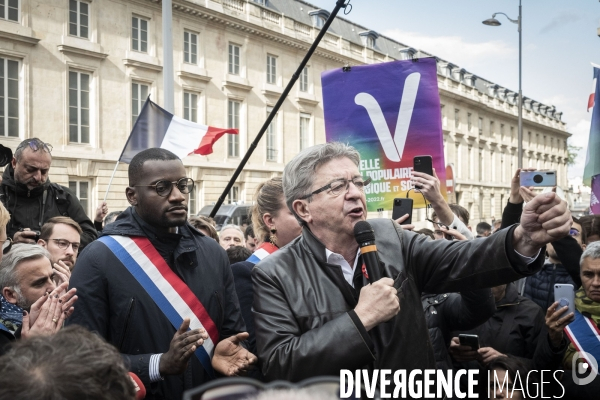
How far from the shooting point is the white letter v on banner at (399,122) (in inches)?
205

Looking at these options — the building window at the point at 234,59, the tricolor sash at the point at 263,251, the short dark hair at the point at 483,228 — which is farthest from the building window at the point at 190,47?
the tricolor sash at the point at 263,251

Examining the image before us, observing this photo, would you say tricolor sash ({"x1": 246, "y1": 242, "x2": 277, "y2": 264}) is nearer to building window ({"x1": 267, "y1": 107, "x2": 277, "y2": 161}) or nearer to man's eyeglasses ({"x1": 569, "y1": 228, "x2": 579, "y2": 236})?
man's eyeglasses ({"x1": 569, "y1": 228, "x2": 579, "y2": 236})

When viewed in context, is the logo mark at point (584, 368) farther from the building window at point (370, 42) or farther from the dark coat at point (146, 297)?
the building window at point (370, 42)

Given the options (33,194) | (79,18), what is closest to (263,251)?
(33,194)

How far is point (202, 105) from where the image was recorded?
1045 inches

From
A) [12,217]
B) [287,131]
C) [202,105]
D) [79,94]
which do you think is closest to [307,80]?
[287,131]

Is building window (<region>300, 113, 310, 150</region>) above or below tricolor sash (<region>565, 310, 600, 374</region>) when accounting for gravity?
above

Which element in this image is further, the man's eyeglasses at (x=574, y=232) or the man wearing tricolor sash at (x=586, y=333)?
the man's eyeglasses at (x=574, y=232)

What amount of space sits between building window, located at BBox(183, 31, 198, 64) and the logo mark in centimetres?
2407

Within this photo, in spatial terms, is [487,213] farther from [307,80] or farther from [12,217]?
[12,217]

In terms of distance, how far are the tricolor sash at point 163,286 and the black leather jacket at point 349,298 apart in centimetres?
59

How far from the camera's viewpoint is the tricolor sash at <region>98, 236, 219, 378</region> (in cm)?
276

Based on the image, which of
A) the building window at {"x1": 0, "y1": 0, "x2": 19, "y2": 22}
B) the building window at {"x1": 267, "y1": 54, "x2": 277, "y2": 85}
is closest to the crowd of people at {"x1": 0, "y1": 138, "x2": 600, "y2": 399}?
the building window at {"x1": 0, "y1": 0, "x2": 19, "y2": 22}

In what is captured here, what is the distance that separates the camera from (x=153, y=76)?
80.5 ft
